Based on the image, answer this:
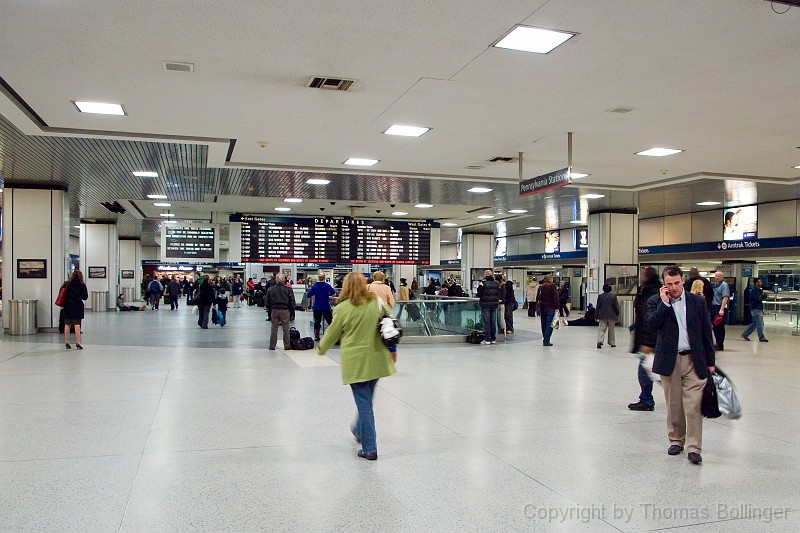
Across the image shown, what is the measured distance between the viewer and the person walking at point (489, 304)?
14.0 m

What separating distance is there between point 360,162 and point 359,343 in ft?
26.8

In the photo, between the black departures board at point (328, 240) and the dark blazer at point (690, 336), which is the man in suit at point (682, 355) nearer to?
the dark blazer at point (690, 336)

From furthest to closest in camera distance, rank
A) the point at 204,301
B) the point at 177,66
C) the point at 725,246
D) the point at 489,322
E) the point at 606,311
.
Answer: the point at 725,246 < the point at 204,301 < the point at 489,322 < the point at 606,311 < the point at 177,66

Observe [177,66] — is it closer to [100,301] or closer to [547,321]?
[547,321]

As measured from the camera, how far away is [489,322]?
14.4m

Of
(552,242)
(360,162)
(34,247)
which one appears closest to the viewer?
(360,162)

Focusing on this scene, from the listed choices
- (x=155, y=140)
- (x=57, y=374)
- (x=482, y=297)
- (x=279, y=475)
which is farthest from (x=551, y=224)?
(x=279, y=475)

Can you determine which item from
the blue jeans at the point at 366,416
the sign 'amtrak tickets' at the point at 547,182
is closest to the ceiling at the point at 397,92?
the sign 'amtrak tickets' at the point at 547,182

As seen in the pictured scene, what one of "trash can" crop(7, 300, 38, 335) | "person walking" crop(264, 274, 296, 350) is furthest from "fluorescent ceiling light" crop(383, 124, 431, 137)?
"trash can" crop(7, 300, 38, 335)

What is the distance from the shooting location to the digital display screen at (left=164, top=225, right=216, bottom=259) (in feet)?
75.7

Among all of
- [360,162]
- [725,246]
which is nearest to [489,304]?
[360,162]

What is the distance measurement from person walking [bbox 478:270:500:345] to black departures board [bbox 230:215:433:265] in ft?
26.5

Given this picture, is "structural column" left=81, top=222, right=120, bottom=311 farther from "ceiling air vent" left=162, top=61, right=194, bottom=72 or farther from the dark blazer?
the dark blazer

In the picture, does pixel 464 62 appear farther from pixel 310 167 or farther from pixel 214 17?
pixel 310 167
